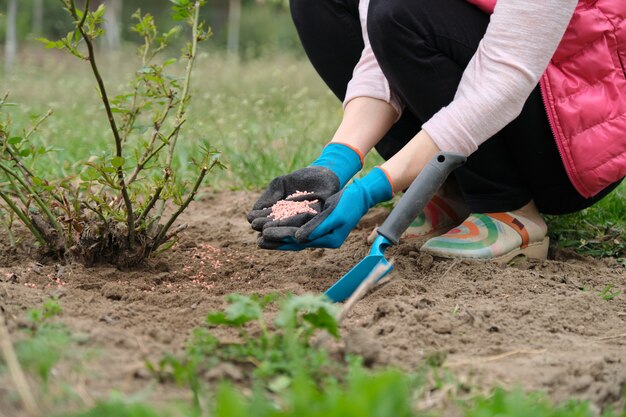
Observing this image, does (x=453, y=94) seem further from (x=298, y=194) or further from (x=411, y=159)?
(x=298, y=194)

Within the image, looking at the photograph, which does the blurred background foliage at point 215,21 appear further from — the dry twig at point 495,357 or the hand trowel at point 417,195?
the dry twig at point 495,357

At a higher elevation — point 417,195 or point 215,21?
point 417,195

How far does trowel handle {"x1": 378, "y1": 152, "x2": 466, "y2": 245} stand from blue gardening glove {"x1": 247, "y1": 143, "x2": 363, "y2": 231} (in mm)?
213

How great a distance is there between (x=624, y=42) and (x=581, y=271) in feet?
2.20

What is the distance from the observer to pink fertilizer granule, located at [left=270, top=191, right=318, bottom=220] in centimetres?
219

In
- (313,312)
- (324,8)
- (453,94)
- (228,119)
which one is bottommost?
(228,119)

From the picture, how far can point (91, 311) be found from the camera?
1842 mm

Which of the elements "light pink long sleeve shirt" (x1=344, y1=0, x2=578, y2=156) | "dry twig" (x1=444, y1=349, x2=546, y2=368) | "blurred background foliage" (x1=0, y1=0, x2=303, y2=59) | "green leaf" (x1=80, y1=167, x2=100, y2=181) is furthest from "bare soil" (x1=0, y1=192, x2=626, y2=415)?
"blurred background foliage" (x1=0, y1=0, x2=303, y2=59)

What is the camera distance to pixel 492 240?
2.43m

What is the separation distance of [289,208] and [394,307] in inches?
18.5

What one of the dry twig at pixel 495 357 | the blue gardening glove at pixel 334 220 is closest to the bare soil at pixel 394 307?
the dry twig at pixel 495 357

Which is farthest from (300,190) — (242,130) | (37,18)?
(37,18)

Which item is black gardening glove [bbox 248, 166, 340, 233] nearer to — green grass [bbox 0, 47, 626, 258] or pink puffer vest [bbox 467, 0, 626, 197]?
green grass [bbox 0, 47, 626, 258]

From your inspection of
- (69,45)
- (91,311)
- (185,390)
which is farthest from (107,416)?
(69,45)
